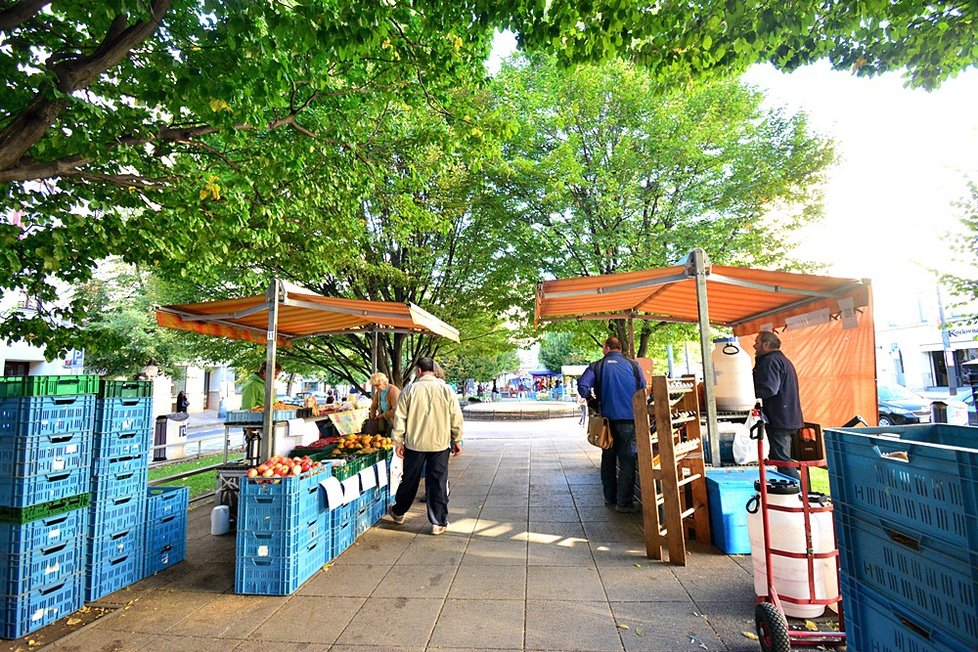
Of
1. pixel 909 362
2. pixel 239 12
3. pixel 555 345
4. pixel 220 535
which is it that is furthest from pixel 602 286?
pixel 555 345

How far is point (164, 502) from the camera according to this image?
4.62m

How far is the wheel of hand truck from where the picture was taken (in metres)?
2.68

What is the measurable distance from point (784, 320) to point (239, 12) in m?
8.08

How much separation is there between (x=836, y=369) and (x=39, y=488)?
928 centimetres

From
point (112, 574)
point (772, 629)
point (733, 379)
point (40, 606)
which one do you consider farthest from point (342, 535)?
point (733, 379)

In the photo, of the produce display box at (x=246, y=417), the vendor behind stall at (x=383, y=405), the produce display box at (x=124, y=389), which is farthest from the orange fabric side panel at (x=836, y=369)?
the produce display box at (x=124, y=389)

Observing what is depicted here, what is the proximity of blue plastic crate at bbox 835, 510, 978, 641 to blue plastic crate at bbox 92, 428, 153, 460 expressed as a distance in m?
5.20

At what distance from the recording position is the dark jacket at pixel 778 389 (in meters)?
4.68

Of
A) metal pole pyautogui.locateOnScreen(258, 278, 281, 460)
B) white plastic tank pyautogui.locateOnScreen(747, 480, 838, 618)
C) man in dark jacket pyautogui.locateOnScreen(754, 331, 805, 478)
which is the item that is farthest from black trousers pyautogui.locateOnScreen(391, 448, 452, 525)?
man in dark jacket pyautogui.locateOnScreen(754, 331, 805, 478)

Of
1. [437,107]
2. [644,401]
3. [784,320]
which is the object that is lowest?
[644,401]

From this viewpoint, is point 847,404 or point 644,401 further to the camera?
point 847,404

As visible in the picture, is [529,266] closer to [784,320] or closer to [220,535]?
[784,320]

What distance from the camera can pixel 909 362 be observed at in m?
32.2

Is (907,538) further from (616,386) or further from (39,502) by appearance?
(39,502)
